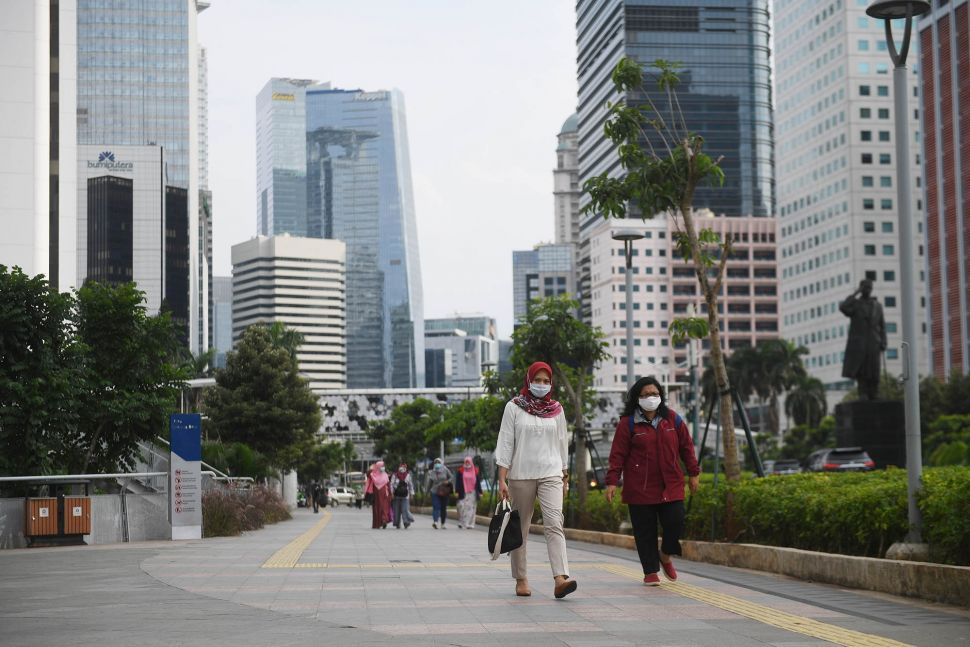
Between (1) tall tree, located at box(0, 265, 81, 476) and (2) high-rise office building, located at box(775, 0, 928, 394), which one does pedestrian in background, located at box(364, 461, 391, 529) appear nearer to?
(1) tall tree, located at box(0, 265, 81, 476)

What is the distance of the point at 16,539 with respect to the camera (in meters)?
19.4

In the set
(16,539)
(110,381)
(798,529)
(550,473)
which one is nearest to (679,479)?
(550,473)

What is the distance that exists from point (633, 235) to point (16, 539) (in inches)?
567

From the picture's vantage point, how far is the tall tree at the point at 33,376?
68.0 ft

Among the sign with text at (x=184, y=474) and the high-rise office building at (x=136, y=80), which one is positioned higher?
the high-rise office building at (x=136, y=80)

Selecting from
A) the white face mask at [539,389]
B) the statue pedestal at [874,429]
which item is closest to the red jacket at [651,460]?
the white face mask at [539,389]

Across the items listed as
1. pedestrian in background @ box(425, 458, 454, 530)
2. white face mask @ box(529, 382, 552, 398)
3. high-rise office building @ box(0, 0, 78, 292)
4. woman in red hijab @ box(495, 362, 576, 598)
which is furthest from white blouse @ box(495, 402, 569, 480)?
high-rise office building @ box(0, 0, 78, 292)

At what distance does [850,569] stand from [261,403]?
3812 cm

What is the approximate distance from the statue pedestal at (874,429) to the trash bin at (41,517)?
19192mm

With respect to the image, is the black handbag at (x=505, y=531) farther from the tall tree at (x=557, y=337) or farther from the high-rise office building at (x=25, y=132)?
the high-rise office building at (x=25, y=132)

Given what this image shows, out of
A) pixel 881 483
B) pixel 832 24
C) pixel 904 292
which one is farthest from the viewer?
pixel 832 24

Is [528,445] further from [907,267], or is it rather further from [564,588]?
[907,267]

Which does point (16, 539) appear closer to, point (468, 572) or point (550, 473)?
point (468, 572)

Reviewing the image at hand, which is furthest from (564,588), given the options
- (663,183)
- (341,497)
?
(341,497)
